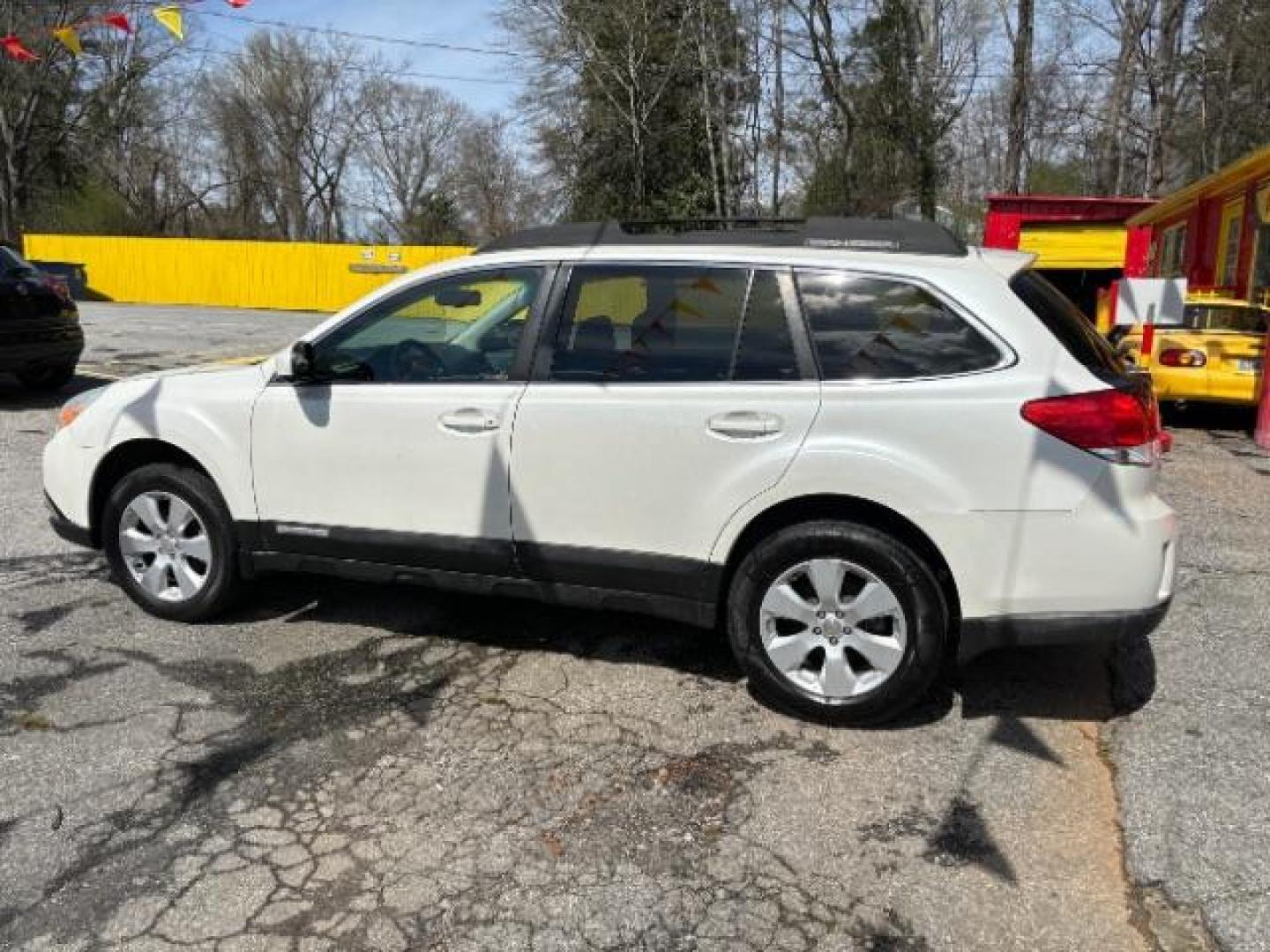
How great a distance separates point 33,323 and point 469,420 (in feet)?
24.5

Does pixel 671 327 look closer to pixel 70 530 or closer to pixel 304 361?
pixel 304 361

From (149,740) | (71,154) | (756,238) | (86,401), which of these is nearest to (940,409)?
(756,238)

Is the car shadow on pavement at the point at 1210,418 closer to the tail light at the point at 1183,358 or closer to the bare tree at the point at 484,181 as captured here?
the tail light at the point at 1183,358

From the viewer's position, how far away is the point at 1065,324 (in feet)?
12.0

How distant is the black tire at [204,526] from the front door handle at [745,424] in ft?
7.24

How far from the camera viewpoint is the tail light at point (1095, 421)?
340cm

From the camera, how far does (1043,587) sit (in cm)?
348

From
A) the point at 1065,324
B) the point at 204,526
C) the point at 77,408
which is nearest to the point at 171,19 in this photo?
the point at 77,408

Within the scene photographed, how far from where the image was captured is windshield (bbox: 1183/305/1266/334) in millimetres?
10758

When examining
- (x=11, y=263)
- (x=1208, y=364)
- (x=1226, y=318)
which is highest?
(x=11, y=263)

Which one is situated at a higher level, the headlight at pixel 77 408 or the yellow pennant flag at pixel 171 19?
the yellow pennant flag at pixel 171 19

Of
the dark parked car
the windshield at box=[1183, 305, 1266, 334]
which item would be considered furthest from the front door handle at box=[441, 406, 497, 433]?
the windshield at box=[1183, 305, 1266, 334]

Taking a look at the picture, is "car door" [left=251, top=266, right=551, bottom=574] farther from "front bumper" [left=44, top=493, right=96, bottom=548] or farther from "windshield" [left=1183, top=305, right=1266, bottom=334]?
"windshield" [left=1183, top=305, right=1266, bottom=334]

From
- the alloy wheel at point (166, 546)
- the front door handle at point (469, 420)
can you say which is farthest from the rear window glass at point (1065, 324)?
the alloy wheel at point (166, 546)
